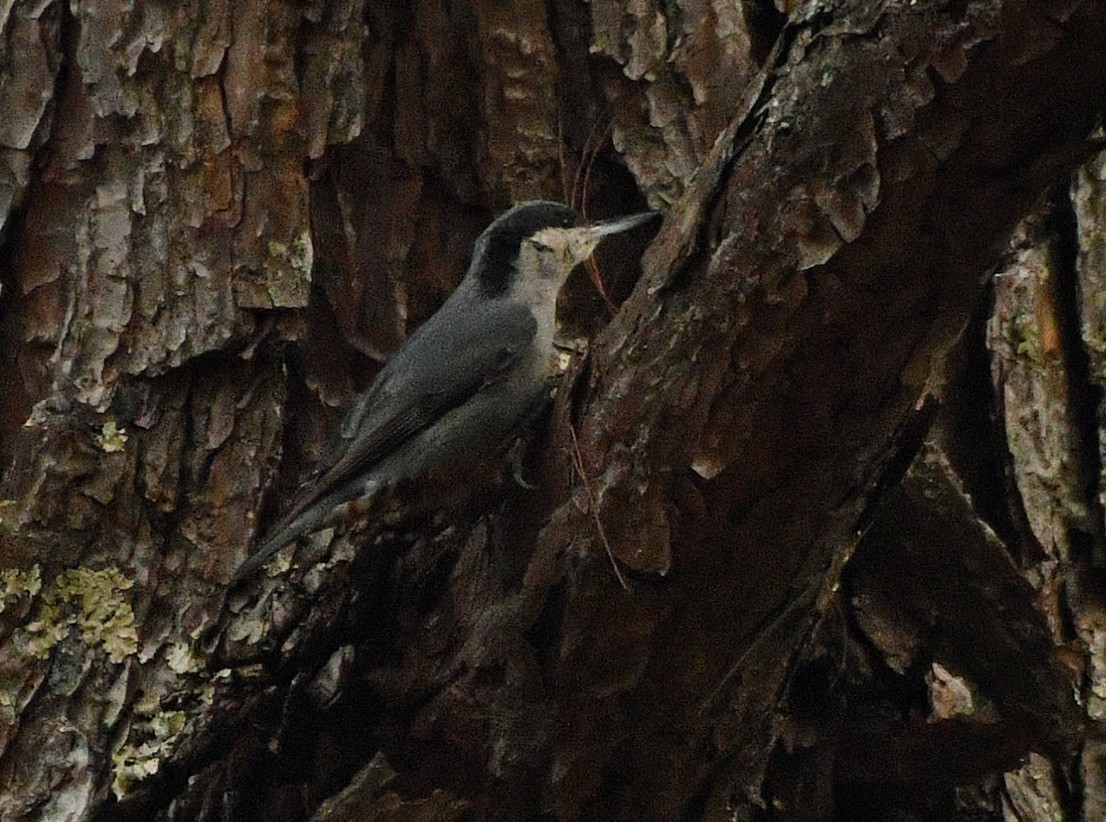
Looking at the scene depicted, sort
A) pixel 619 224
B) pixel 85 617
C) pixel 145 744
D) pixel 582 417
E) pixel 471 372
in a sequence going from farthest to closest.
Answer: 1. pixel 471 372
2. pixel 619 224
3. pixel 85 617
4. pixel 145 744
5. pixel 582 417

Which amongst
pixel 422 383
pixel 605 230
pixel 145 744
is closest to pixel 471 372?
pixel 422 383

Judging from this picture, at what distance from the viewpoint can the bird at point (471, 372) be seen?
2920 millimetres

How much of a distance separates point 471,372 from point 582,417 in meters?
1.25

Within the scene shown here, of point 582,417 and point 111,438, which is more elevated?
point 111,438

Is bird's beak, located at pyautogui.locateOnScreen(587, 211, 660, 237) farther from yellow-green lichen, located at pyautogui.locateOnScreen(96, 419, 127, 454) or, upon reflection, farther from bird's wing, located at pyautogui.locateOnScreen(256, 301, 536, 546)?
yellow-green lichen, located at pyautogui.locateOnScreen(96, 419, 127, 454)

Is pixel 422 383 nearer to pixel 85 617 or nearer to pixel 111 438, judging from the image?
pixel 111 438

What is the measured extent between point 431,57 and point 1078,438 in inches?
56.3

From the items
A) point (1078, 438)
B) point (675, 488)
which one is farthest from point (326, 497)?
point (1078, 438)

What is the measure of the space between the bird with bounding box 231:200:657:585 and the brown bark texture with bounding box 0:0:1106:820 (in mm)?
59

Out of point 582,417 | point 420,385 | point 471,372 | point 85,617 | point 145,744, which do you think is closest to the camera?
point 582,417

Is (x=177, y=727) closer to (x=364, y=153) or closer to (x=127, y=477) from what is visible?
(x=127, y=477)

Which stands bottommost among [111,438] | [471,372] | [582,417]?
[582,417]

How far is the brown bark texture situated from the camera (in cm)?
192

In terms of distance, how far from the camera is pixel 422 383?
3.21m
